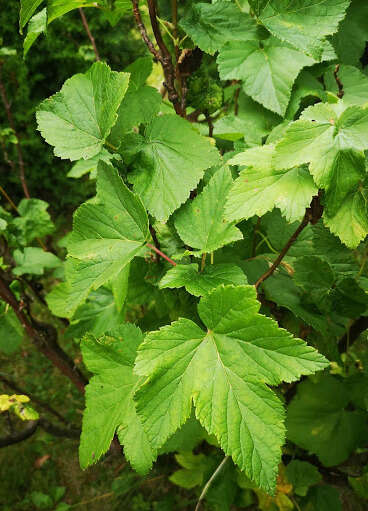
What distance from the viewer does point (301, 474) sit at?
1319 mm

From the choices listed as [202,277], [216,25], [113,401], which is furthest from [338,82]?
[113,401]

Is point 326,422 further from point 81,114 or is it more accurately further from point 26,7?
point 26,7

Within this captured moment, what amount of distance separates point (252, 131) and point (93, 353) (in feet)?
2.05

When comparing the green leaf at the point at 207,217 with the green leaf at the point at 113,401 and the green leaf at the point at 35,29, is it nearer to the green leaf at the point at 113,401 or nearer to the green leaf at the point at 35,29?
the green leaf at the point at 113,401

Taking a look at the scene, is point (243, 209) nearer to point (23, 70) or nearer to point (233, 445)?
point (233, 445)

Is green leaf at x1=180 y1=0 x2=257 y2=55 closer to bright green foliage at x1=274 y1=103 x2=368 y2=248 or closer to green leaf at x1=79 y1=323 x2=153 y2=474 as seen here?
bright green foliage at x1=274 y1=103 x2=368 y2=248

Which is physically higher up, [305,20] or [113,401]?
[305,20]

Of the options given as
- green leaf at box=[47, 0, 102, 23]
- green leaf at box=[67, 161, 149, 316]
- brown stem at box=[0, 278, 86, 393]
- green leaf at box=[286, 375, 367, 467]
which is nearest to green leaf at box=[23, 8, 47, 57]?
green leaf at box=[47, 0, 102, 23]

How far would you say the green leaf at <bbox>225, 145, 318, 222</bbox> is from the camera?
2.04 feet

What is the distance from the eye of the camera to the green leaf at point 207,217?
0.72 m

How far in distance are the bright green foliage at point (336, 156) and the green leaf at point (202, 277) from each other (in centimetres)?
19

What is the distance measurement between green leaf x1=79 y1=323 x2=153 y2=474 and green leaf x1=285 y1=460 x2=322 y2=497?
80 cm

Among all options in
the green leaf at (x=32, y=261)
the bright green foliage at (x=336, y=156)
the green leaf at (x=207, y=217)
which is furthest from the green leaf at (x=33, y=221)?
the bright green foliage at (x=336, y=156)

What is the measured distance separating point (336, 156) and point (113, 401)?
616 mm
